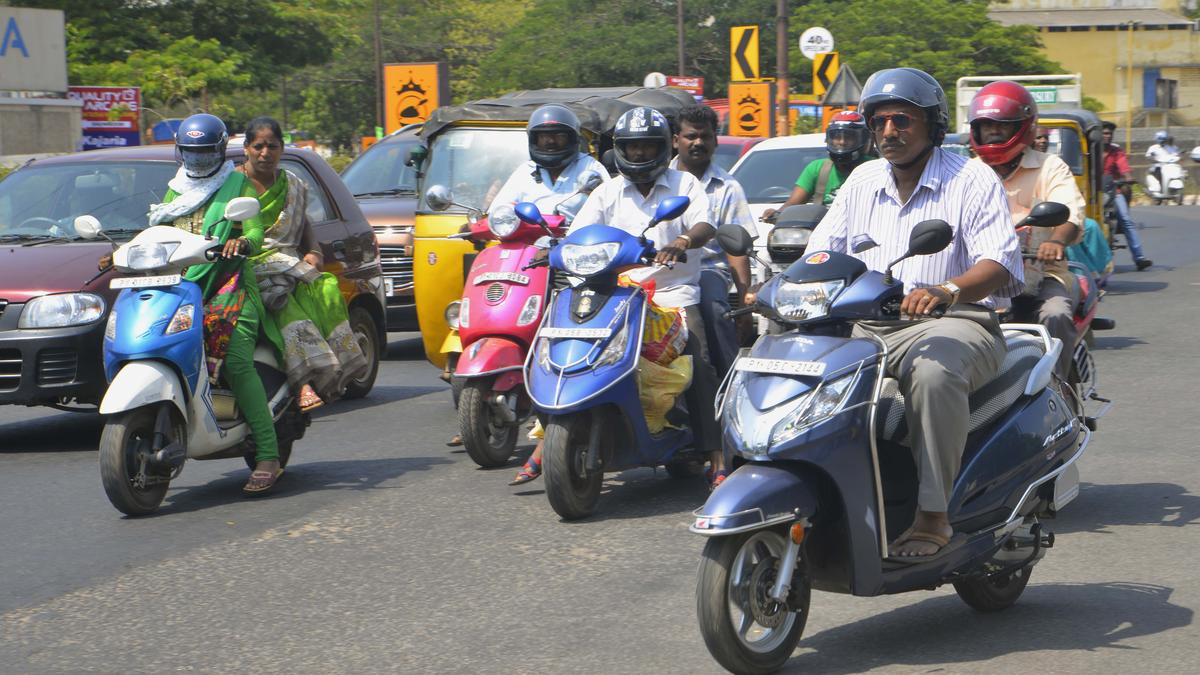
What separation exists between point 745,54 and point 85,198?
16255mm

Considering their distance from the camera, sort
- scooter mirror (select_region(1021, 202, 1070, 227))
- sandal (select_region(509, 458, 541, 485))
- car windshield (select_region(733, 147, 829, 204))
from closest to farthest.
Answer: scooter mirror (select_region(1021, 202, 1070, 227)) → sandal (select_region(509, 458, 541, 485)) → car windshield (select_region(733, 147, 829, 204))

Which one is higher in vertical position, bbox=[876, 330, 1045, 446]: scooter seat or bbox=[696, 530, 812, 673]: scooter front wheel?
bbox=[876, 330, 1045, 446]: scooter seat

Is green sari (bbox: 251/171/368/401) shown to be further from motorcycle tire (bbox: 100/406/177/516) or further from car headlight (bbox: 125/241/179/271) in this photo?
motorcycle tire (bbox: 100/406/177/516)

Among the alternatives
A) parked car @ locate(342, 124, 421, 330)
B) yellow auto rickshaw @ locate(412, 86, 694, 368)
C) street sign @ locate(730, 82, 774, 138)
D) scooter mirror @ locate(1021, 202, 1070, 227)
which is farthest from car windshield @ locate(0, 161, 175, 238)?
street sign @ locate(730, 82, 774, 138)

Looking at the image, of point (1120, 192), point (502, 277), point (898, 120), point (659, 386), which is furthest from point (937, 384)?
point (1120, 192)

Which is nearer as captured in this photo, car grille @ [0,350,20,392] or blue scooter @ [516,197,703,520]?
blue scooter @ [516,197,703,520]

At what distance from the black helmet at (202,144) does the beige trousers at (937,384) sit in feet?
13.6

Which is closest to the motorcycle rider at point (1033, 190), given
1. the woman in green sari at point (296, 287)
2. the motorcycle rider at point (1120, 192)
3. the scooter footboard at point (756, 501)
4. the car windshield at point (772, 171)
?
the scooter footboard at point (756, 501)

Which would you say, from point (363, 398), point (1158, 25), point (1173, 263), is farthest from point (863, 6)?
point (363, 398)

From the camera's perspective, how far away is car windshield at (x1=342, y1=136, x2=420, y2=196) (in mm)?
15781

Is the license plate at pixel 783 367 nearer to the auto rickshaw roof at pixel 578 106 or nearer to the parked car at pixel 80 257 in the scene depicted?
the parked car at pixel 80 257

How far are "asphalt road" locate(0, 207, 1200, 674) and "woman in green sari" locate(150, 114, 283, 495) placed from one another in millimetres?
395

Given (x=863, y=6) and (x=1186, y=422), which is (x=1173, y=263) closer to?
(x=1186, y=422)

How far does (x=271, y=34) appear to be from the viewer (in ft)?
140
